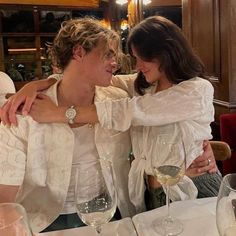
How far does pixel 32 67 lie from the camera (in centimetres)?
636

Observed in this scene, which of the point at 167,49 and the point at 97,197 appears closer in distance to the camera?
the point at 97,197

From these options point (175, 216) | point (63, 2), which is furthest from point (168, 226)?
point (63, 2)

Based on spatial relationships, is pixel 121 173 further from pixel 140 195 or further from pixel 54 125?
pixel 54 125

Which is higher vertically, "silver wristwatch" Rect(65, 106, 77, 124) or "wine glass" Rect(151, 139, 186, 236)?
"silver wristwatch" Rect(65, 106, 77, 124)

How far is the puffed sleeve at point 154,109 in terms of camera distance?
3.87 ft

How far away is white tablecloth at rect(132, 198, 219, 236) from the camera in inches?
37.6

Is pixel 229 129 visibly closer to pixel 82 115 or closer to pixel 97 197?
pixel 82 115

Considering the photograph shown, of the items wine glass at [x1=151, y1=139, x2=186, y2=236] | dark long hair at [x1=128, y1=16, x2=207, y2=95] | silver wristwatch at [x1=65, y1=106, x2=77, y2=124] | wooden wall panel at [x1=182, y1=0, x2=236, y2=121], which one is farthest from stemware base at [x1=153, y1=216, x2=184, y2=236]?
wooden wall panel at [x1=182, y1=0, x2=236, y2=121]

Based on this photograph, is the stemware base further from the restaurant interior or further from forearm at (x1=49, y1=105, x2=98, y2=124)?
forearm at (x1=49, y1=105, x2=98, y2=124)

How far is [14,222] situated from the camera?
65 centimetres

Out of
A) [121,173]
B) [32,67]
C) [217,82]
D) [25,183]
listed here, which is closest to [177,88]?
[121,173]

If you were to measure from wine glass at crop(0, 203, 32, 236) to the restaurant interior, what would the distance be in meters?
0.30

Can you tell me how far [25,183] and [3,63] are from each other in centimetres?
529

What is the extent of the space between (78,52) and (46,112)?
292 millimetres
